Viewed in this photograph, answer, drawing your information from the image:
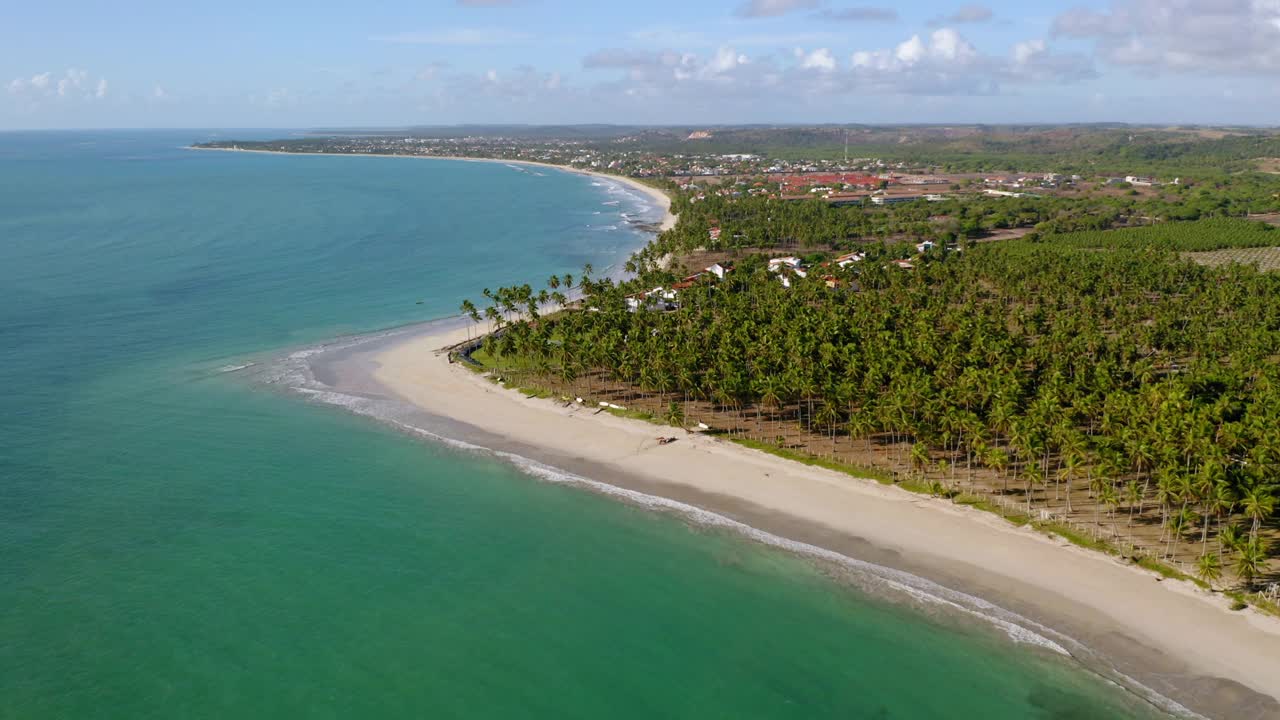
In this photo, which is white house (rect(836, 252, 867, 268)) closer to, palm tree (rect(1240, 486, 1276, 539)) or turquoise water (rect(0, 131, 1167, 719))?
turquoise water (rect(0, 131, 1167, 719))

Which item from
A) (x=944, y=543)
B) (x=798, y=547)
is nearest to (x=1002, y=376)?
(x=944, y=543)

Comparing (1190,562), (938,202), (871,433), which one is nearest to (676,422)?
(871,433)

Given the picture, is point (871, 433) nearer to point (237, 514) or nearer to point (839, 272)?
point (237, 514)

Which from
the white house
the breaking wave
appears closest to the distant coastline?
the breaking wave

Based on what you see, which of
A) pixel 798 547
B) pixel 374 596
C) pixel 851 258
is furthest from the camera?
pixel 851 258

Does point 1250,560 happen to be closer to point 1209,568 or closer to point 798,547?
point 1209,568
